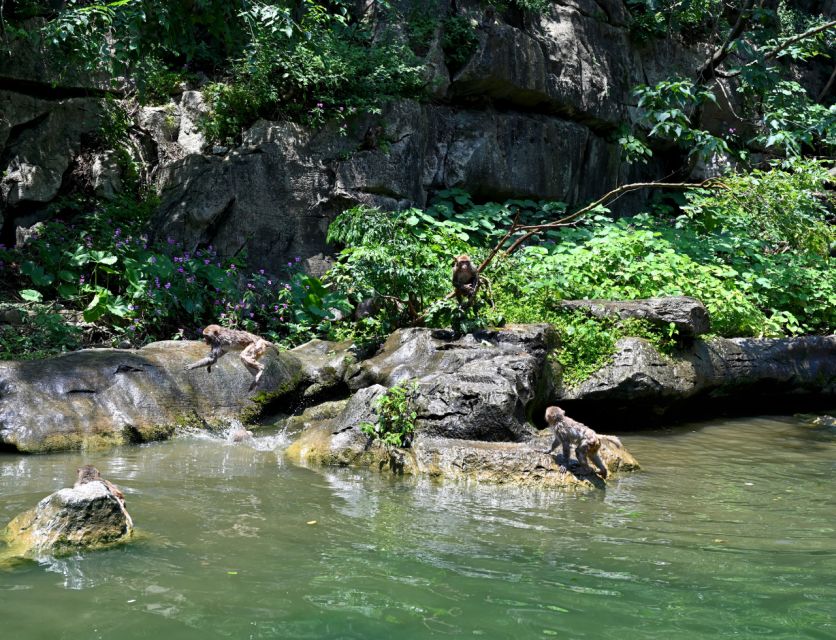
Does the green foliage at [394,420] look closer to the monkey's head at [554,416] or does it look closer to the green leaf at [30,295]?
the monkey's head at [554,416]

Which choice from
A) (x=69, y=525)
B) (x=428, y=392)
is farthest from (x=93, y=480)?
(x=428, y=392)

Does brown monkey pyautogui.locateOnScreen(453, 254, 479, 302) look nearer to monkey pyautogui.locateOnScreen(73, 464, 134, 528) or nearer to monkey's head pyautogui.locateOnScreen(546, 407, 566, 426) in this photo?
monkey's head pyautogui.locateOnScreen(546, 407, 566, 426)

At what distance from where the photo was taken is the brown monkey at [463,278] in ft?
35.1

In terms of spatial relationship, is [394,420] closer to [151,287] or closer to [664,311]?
[664,311]

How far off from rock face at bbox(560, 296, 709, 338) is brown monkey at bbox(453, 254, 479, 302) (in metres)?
1.68

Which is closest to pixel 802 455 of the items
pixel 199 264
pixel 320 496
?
pixel 320 496

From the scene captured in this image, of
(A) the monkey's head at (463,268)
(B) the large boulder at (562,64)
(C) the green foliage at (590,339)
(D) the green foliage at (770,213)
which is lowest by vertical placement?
(C) the green foliage at (590,339)

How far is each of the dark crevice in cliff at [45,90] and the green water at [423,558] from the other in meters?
8.69

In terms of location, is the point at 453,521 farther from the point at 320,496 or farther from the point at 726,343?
the point at 726,343

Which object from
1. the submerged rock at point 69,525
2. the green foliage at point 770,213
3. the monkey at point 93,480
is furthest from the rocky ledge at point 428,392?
the submerged rock at point 69,525

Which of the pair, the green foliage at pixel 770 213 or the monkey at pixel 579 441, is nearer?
the monkey at pixel 579 441

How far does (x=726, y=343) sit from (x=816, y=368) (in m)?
1.64

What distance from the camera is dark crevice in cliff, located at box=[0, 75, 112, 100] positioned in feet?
47.6

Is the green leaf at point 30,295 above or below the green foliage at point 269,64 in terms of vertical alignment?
below
